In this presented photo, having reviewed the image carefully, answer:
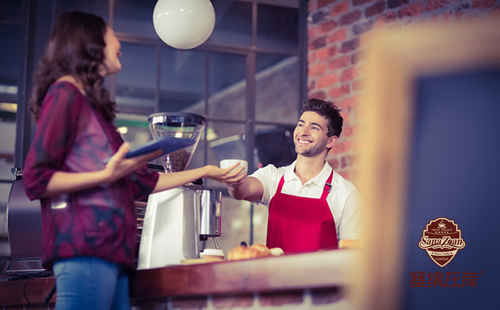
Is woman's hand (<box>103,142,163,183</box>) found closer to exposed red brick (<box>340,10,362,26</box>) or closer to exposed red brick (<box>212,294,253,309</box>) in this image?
exposed red brick (<box>212,294,253,309</box>)

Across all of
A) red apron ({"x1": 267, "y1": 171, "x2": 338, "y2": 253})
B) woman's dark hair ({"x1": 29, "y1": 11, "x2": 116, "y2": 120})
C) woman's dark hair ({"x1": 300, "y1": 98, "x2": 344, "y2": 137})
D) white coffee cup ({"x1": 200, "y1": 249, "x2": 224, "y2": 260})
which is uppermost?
woman's dark hair ({"x1": 300, "y1": 98, "x2": 344, "y2": 137})

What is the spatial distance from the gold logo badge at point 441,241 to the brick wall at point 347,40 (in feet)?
8.11

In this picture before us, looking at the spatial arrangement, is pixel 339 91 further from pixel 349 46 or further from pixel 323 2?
pixel 323 2

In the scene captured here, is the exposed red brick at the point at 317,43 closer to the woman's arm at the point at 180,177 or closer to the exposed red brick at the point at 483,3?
the exposed red brick at the point at 483,3

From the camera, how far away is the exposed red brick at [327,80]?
323 centimetres

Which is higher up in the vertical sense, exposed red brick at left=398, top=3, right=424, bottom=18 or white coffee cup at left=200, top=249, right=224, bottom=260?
exposed red brick at left=398, top=3, right=424, bottom=18

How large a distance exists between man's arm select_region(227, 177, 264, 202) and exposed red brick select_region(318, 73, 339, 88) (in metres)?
1.09

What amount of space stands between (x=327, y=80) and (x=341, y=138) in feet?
1.22

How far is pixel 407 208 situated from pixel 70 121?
3.00ft

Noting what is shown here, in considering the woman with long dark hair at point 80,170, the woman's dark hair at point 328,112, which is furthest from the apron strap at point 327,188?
the woman with long dark hair at point 80,170

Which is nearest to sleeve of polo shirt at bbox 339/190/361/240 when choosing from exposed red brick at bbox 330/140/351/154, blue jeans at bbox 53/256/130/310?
exposed red brick at bbox 330/140/351/154

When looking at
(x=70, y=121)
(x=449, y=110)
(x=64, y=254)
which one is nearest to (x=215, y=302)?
(x=64, y=254)

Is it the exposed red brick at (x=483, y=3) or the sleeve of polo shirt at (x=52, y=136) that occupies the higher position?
the exposed red brick at (x=483, y=3)

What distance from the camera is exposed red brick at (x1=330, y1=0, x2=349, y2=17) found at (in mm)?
3227
